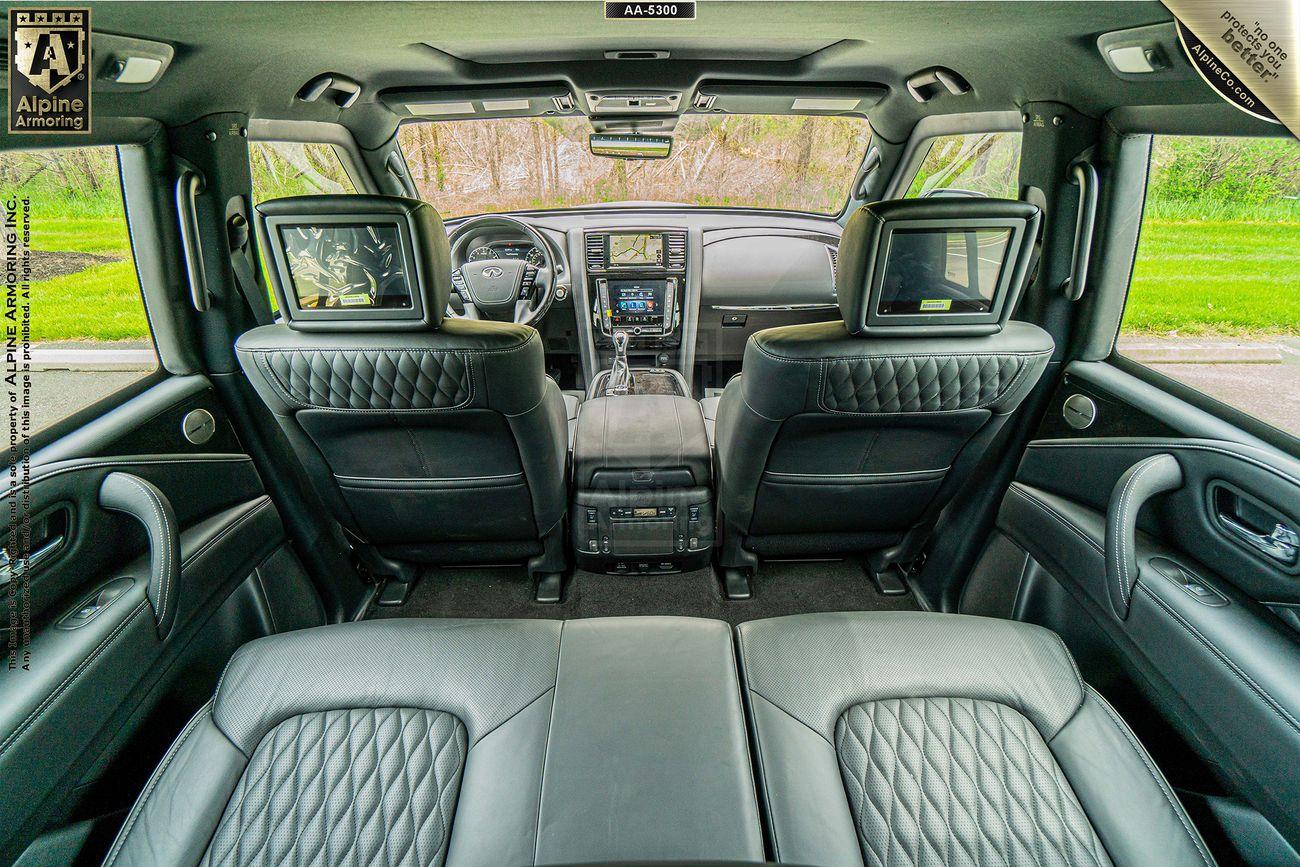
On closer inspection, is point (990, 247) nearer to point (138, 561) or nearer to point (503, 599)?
point (503, 599)

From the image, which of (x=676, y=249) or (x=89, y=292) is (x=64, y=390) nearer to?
(x=89, y=292)

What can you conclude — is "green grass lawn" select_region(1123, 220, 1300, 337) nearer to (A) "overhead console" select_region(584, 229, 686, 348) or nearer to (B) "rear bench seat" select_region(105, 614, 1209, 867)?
(B) "rear bench seat" select_region(105, 614, 1209, 867)

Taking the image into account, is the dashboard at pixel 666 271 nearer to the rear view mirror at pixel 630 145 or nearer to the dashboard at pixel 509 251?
the dashboard at pixel 509 251

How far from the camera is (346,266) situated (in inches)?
65.4

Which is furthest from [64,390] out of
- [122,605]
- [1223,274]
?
[1223,274]

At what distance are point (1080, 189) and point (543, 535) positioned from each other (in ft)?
7.41

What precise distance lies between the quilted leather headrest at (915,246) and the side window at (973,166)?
0.95 metres

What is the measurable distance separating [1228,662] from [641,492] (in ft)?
5.58

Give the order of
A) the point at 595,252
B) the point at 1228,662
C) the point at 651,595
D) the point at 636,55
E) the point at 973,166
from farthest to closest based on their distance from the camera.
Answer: the point at 595,252 < the point at 973,166 < the point at 651,595 < the point at 636,55 < the point at 1228,662

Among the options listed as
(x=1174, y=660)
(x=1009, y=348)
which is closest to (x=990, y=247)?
(x=1009, y=348)

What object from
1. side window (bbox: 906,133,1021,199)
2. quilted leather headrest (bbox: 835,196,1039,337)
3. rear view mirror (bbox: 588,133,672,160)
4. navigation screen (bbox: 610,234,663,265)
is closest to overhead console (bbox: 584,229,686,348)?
navigation screen (bbox: 610,234,663,265)

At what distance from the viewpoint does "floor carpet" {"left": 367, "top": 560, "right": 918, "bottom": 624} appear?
102 inches

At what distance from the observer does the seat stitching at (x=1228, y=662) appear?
1.17m

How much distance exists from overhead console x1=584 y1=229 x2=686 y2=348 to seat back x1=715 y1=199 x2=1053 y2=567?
193 cm
